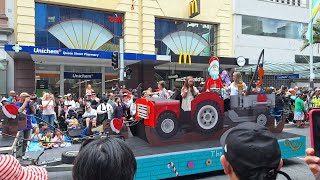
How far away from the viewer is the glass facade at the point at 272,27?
84.9 feet

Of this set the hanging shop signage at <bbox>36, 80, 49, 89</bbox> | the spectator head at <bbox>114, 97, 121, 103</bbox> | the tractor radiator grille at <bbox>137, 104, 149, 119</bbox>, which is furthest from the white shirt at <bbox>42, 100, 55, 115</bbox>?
the hanging shop signage at <bbox>36, 80, 49, 89</bbox>

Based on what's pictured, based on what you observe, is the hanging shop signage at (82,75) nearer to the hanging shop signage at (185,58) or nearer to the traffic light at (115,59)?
the hanging shop signage at (185,58)

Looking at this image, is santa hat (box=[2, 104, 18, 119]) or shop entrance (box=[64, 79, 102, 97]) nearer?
santa hat (box=[2, 104, 18, 119])

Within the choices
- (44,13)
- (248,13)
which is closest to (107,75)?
(44,13)

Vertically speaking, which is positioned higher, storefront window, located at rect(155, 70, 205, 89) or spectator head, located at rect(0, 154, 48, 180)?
storefront window, located at rect(155, 70, 205, 89)

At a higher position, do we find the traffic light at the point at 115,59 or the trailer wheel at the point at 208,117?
the traffic light at the point at 115,59

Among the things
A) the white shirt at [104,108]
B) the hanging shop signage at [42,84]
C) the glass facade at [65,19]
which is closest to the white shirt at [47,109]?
the white shirt at [104,108]

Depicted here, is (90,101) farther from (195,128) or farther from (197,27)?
(197,27)

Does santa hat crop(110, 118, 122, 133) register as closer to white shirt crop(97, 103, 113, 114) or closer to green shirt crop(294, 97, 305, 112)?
white shirt crop(97, 103, 113, 114)

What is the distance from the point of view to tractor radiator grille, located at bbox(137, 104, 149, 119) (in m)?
7.01

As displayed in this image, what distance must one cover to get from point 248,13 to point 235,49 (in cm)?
327

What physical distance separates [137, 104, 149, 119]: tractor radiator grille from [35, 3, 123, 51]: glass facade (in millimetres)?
13306

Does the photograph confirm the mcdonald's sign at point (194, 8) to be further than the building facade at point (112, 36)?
Yes

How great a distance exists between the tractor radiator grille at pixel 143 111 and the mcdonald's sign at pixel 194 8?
16052mm
